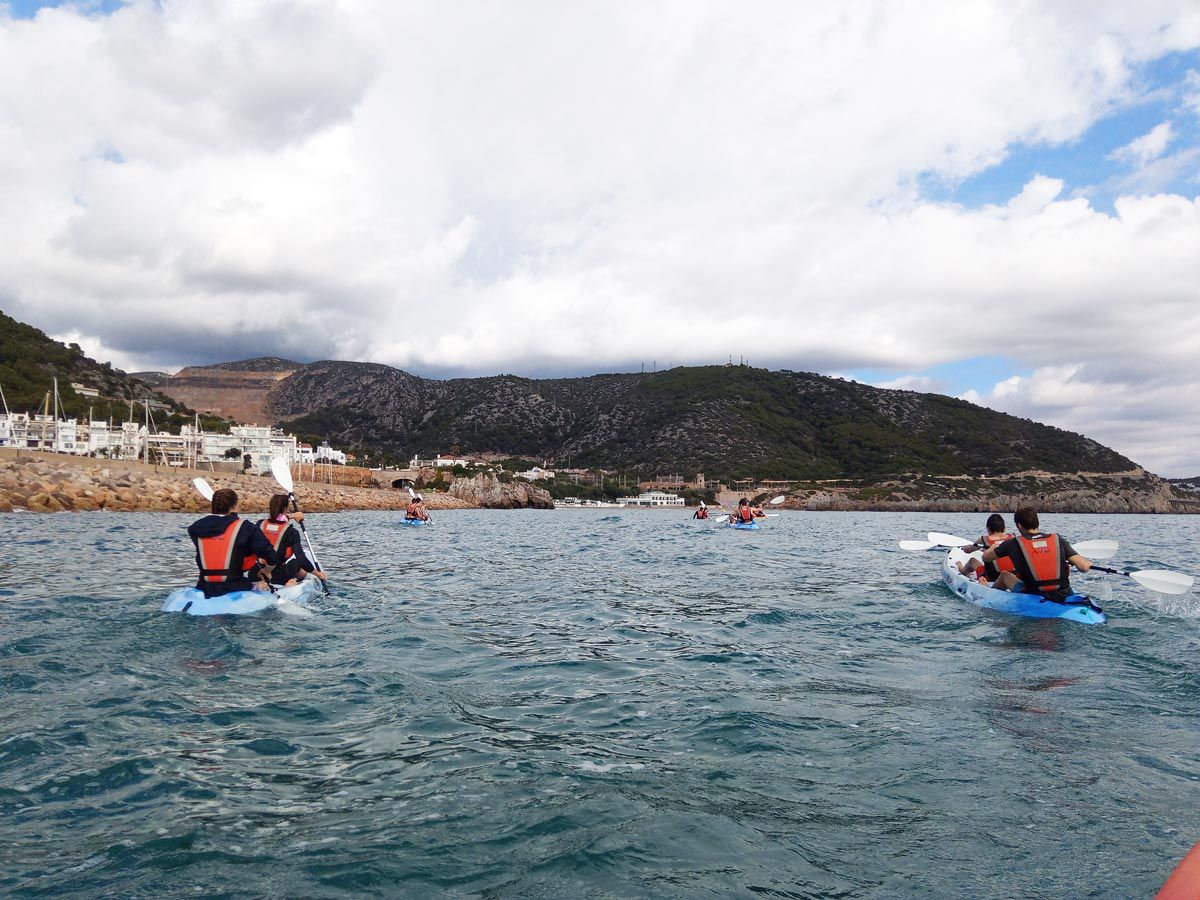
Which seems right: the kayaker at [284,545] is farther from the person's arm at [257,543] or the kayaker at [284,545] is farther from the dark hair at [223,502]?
the dark hair at [223,502]

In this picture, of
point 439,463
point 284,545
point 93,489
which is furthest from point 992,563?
point 439,463

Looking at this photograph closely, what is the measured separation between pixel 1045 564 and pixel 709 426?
135318 millimetres

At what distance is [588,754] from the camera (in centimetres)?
587

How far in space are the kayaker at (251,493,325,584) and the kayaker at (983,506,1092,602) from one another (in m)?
12.4

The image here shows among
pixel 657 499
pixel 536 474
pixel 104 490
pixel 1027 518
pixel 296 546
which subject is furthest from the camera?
pixel 536 474

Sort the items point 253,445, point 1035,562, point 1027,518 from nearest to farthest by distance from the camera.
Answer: point 1027,518
point 1035,562
point 253,445

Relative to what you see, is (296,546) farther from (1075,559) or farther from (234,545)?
(1075,559)

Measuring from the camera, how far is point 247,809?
15.3 ft

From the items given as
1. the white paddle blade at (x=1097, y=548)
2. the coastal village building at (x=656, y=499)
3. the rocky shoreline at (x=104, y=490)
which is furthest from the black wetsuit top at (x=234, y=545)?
the coastal village building at (x=656, y=499)

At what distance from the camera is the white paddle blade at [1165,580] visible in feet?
41.7

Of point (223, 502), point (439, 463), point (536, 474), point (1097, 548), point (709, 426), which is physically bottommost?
point (1097, 548)

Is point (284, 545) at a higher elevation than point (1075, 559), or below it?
below

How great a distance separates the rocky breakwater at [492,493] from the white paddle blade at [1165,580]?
10188 cm

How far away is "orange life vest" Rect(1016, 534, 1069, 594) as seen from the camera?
486 inches
